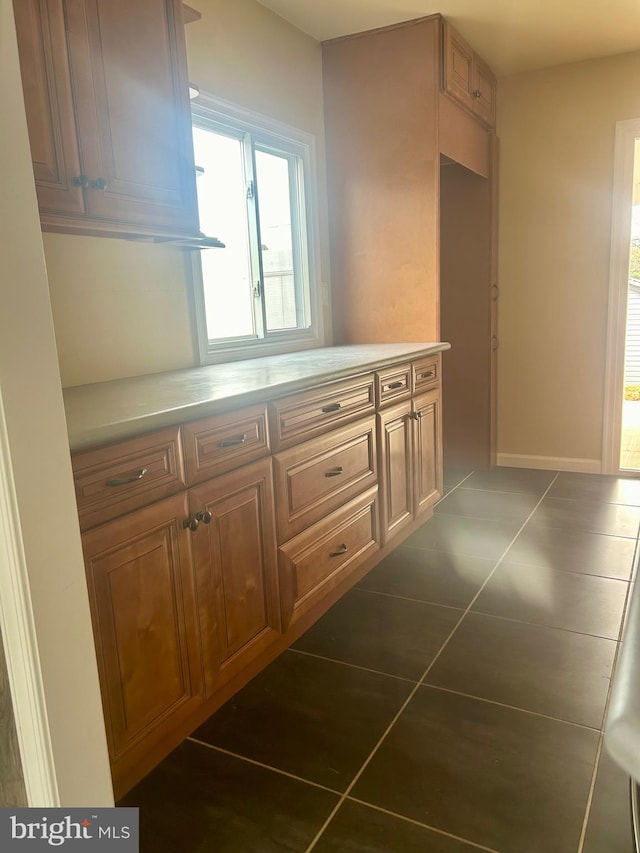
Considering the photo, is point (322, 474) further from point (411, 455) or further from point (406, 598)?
point (411, 455)

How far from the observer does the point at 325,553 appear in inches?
91.6

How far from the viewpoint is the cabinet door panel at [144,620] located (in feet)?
4.61

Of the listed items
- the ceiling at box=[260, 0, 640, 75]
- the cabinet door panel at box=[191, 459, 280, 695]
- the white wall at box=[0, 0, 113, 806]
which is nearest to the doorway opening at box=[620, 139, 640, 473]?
the ceiling at box=[260, 0, 640, 75]

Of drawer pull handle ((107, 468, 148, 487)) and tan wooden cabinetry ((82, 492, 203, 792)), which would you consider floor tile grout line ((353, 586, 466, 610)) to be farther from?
drawer pull handle ((107, 468, 148, 487))

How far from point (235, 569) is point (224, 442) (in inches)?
14.5

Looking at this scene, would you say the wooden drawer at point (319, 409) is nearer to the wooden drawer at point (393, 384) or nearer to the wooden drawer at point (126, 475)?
the wooden drawer at point (393, 384)

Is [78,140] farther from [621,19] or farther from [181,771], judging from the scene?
[621,19]

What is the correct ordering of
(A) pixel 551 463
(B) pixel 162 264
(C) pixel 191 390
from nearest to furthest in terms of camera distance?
1. (C) pixel 191 390
2. (B) pixel 162 264
3. (A) pixel 551 463

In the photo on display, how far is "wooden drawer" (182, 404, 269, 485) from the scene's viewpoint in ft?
5.40

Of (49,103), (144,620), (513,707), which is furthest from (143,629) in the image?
(49,103)

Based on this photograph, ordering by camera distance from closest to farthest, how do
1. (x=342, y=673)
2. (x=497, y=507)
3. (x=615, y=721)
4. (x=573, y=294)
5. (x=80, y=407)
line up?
(x=615, y=721) → (x=80, y=407) → (x=342, y=673) → (x=497, y=507) → (x=573, y=294)

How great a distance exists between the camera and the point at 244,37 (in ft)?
9.13

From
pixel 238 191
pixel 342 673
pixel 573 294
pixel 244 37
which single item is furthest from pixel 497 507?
pixel 244 37

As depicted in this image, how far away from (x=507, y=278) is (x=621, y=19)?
1484 millimetres
